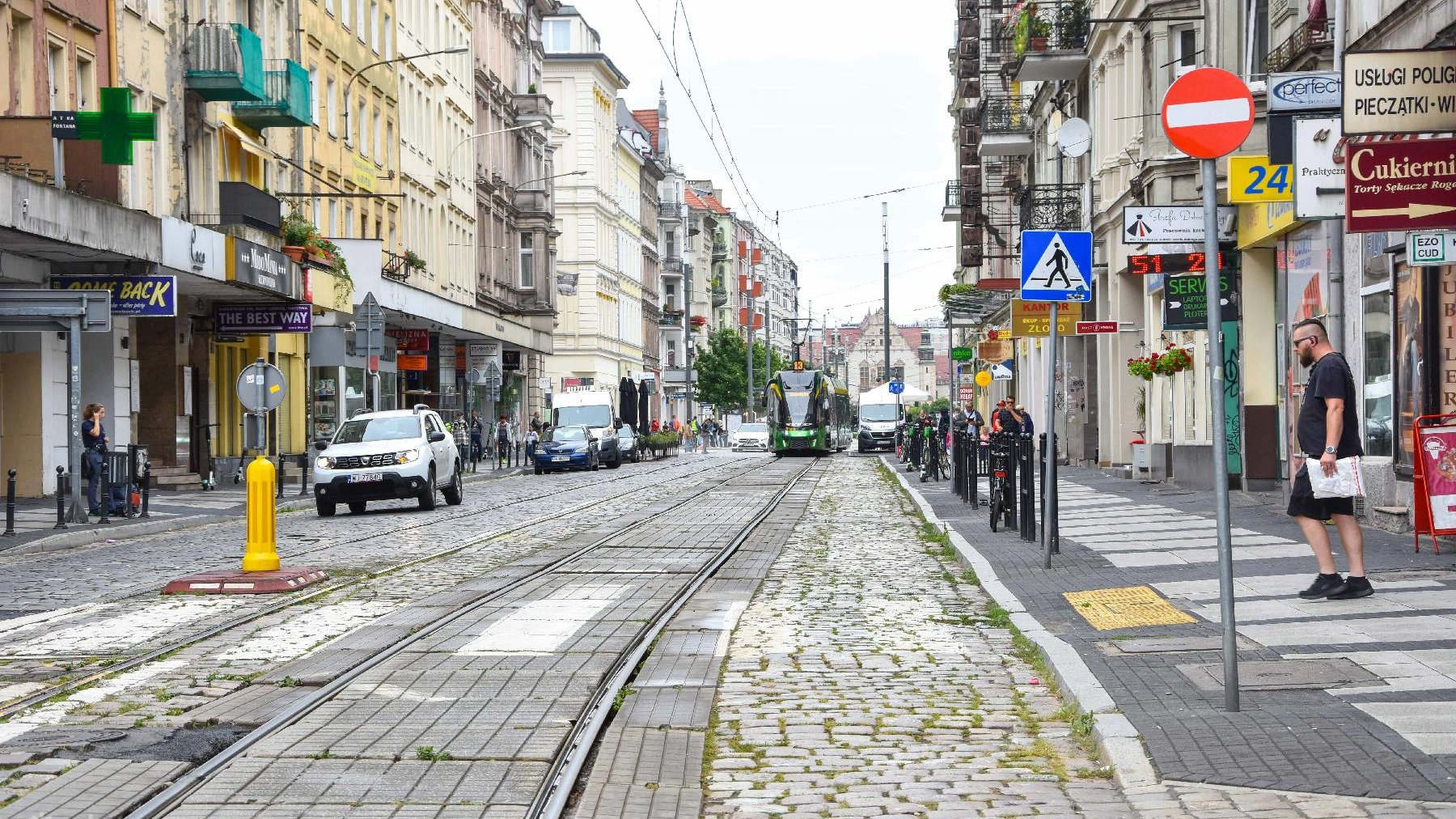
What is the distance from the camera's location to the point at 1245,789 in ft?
21.5

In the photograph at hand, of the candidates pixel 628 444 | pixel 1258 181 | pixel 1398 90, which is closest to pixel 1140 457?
pixel 1258 181

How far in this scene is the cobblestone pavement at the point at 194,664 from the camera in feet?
25.9

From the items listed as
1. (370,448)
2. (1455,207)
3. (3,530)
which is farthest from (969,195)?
(1455,207)

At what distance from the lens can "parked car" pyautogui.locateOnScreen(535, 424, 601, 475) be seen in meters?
51.4

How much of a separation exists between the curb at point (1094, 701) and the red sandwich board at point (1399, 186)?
317cm

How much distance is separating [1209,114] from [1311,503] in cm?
410

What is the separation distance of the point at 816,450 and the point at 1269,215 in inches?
1943

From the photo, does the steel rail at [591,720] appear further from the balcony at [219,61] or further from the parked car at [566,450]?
the parked car at [566,450]

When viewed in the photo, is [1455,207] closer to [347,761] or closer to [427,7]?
[347,761]

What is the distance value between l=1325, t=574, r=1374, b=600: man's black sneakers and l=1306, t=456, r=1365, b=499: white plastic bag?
2.02 ft

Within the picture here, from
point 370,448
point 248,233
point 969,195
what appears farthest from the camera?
point 969,195

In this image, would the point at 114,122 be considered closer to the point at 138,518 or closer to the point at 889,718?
the point at 138,518

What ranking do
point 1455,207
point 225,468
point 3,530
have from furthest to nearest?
point 225,468, point 3,530, point 1455,207

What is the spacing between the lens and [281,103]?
134ft
